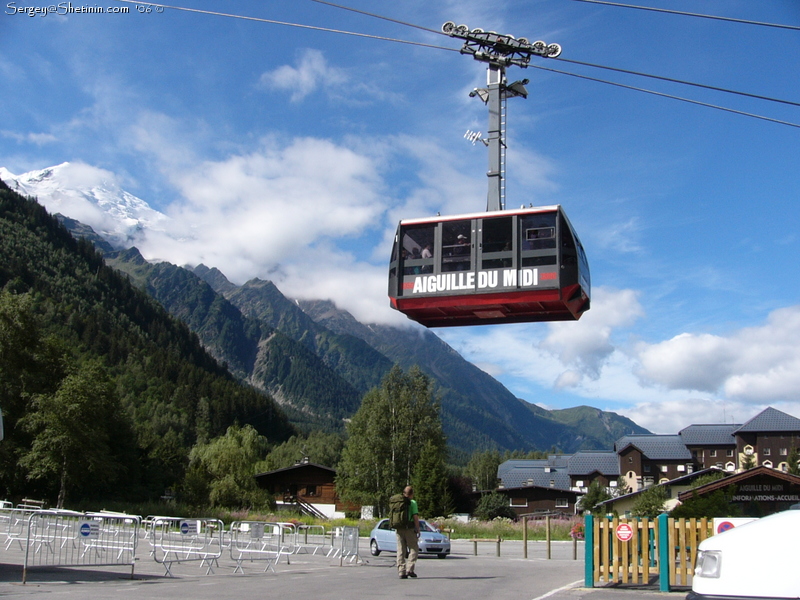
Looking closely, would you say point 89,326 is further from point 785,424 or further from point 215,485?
point 785,424

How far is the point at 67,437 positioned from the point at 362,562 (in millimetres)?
32598

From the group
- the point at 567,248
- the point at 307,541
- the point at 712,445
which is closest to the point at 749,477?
the point at 307,541

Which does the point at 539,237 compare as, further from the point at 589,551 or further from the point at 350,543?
the point at 350,543

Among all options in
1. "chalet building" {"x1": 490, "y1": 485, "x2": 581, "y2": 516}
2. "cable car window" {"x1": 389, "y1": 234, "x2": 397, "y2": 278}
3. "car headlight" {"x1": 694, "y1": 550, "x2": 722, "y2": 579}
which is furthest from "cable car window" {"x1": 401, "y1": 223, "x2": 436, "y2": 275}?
"chalet building" {"x1": 490, "y1": 485, "x2": 581, "y2": 516}

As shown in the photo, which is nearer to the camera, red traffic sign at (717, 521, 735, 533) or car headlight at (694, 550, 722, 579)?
car headlight at (694, 550, 722, 579)

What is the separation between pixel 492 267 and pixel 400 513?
595 cm

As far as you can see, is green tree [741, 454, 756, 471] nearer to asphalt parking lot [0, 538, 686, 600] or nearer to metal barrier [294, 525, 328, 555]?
metal barrier [294, 525, 328, 555]

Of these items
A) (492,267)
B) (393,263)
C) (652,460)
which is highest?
(393,263)

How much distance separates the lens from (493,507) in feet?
230

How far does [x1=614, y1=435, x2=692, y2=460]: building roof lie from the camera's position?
116m

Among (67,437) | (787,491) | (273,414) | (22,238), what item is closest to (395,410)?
(67,437)

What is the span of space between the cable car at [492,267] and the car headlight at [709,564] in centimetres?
1025

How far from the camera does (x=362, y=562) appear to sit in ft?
65.8

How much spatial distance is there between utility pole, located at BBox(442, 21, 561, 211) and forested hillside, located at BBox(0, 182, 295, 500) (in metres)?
39.3
